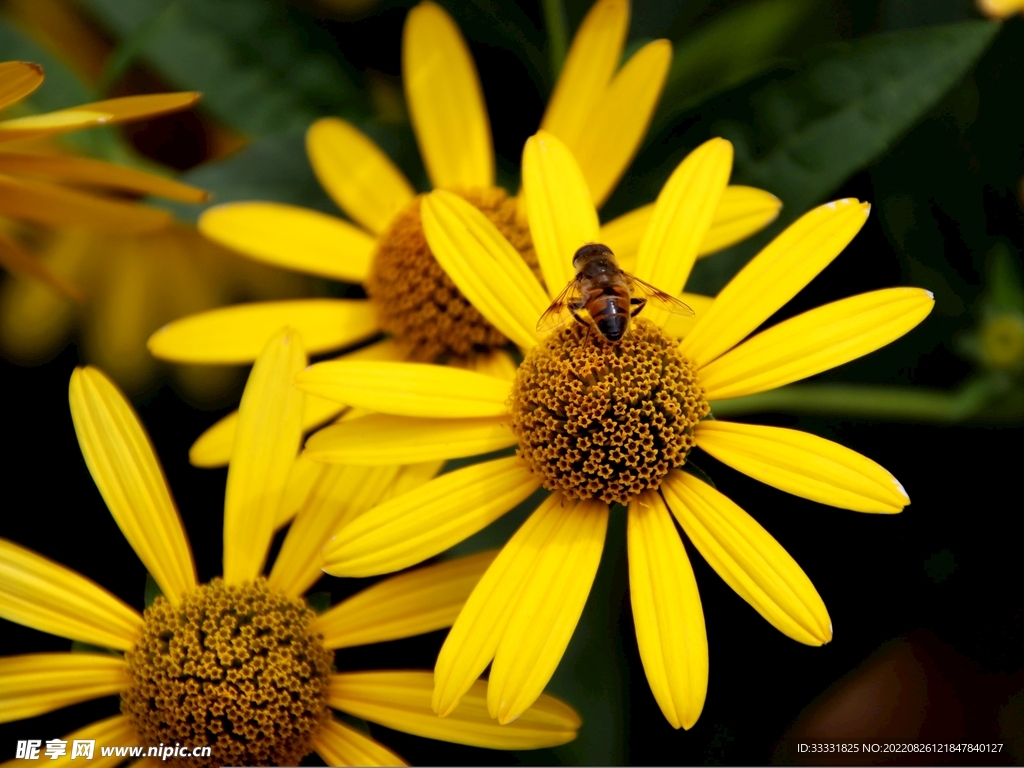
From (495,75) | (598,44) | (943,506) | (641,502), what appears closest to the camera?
(641,502)

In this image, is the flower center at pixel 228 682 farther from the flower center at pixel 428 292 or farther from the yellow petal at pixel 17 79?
the yellow petal at pixel 17 79

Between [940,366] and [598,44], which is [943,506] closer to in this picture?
[940,366]

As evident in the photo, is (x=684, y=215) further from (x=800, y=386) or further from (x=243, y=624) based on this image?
(x=243, y=624)

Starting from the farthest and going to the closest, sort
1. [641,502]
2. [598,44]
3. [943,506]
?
[943,506] → [598,44] → [641,502]

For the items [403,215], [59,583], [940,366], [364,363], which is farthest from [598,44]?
[59,583]

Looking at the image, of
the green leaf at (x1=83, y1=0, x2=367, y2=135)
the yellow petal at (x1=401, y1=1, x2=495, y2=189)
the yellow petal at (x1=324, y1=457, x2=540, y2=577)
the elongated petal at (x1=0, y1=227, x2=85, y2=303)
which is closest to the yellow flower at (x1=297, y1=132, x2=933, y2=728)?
the yellow petal at (x1=324, y1=457, x2=540, y2=577)

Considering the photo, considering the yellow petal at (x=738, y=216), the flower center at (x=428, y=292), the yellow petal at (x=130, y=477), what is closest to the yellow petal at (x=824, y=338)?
the yellow petal at (x=738, y=216)

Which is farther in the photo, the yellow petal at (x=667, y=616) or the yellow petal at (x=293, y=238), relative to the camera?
the yellow petal at (x=293, y=238)
